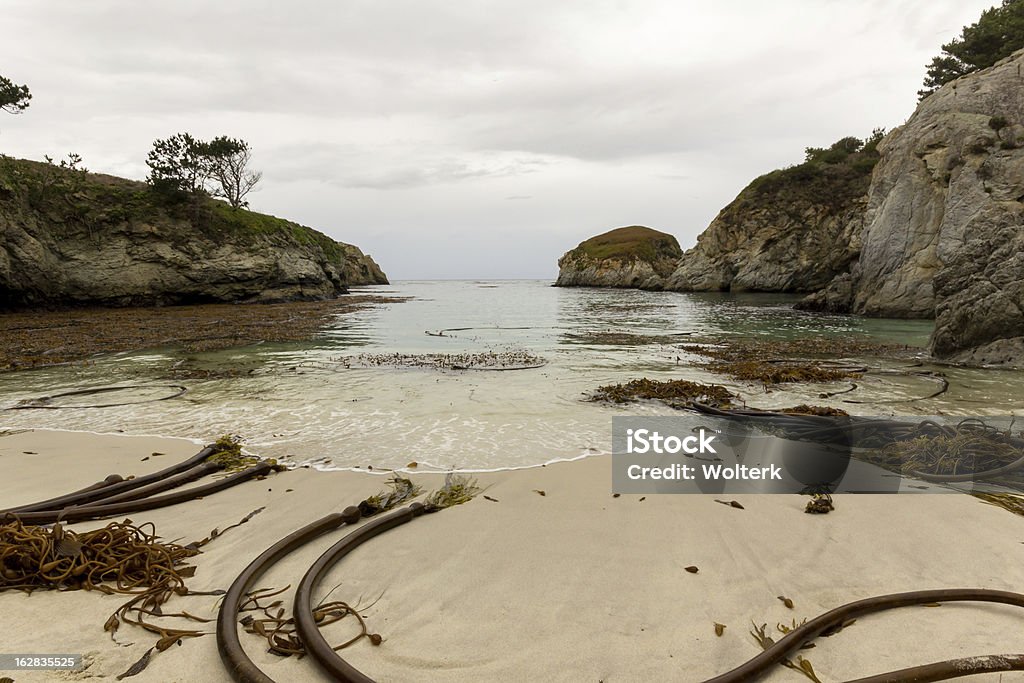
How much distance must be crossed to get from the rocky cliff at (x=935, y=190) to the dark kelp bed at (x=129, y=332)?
2583 centimetres

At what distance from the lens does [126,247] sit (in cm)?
3584

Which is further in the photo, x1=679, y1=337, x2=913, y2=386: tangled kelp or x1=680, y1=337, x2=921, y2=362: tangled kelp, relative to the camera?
x1=680, y1=337, x2=921, y2=362: tangled kelp

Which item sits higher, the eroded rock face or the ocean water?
the eroded rock face

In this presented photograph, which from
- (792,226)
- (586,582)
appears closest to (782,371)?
(586,582)

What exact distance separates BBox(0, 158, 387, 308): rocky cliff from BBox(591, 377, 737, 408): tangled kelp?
116 ft

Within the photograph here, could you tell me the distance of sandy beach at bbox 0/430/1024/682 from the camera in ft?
8.87

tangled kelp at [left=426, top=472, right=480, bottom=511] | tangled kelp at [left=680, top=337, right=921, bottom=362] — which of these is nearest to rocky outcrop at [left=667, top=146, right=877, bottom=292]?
tangled kelp at [left=680, top=337, right=921, bottom=362]

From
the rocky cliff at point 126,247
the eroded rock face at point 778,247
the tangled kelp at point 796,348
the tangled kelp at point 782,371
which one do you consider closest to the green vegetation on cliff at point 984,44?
the eroded rock face at point 778,247

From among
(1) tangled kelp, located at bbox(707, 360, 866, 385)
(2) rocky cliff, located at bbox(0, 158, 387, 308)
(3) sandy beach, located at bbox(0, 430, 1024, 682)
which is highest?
(2) rocky cliff, located at bbox(0, 158, 387, 308)

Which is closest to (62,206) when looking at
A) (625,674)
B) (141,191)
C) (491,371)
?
(141,191)

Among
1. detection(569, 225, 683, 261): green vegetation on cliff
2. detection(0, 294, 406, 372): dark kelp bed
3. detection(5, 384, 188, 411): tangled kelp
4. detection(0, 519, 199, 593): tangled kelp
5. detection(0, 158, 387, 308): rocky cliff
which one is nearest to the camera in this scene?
detection(0, 519, 199, 593): tangled kelp

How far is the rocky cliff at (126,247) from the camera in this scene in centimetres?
2980

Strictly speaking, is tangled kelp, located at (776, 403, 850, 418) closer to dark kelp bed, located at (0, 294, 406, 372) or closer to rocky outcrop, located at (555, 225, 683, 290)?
dark kelp bed, located at (0, 294, 406, 372)

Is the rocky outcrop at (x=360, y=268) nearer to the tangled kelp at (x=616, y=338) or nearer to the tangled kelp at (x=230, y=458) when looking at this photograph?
the tangled kelp at (x=616, y=338)
